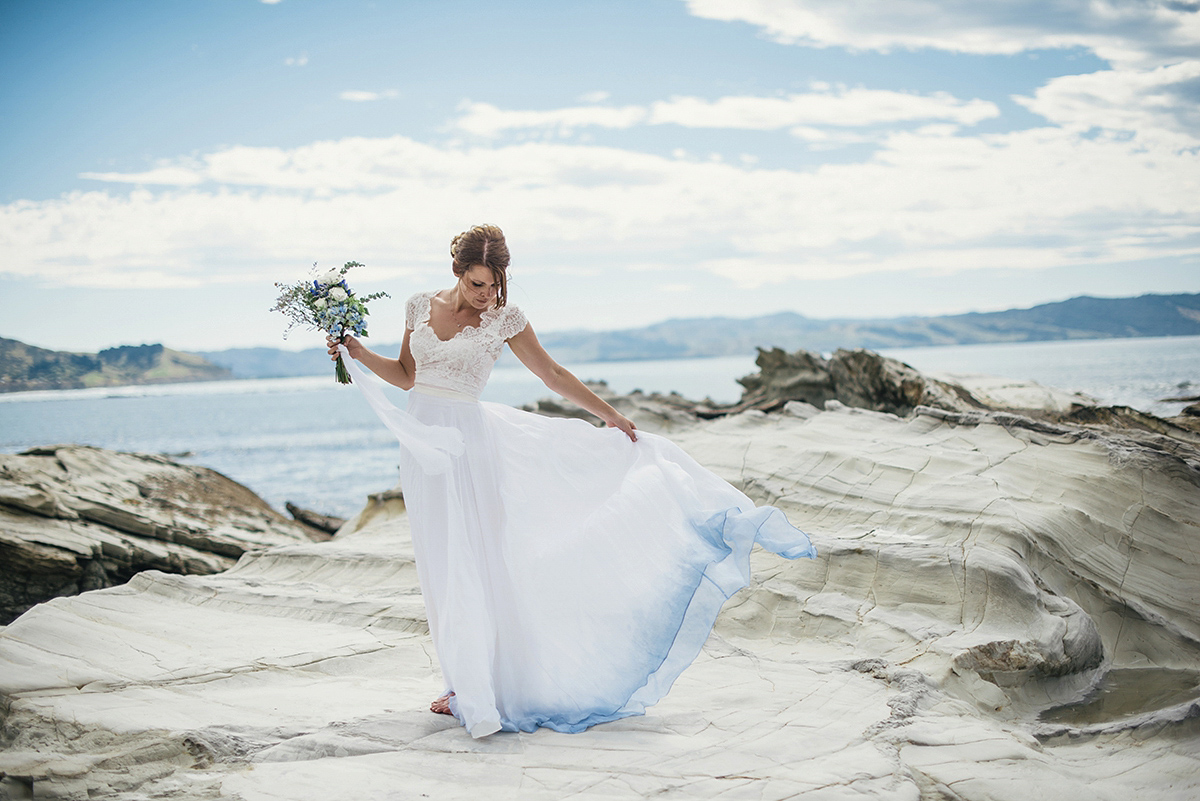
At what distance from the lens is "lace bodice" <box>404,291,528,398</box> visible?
3.96m

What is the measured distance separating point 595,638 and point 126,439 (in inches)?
2269

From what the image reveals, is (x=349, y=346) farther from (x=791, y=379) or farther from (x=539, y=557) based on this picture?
(x=791, y=379)

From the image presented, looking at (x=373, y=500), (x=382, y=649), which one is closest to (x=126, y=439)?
(x=373, y=500)

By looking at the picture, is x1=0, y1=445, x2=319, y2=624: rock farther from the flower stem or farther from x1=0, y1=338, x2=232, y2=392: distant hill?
x1=0, y1=338, x2=232, y2=392: distant hill

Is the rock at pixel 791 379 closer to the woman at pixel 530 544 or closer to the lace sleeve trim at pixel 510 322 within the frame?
the woman at pixel 530 544

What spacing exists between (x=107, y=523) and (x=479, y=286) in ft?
22.9

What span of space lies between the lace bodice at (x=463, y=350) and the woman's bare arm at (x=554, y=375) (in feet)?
0.28

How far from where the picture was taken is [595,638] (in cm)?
378

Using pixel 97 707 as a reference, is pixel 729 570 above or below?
above

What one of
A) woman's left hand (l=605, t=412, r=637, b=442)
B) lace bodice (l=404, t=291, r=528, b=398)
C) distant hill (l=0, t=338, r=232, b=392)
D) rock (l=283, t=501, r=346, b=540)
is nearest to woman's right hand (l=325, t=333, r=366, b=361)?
lace bodice (l=404, t=291, r=528, b=398)

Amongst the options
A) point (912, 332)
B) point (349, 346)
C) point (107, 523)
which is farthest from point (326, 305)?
point (912, 332)

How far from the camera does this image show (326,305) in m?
4.12

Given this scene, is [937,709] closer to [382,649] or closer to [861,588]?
[861,588]

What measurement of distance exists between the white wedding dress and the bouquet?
0.24m
